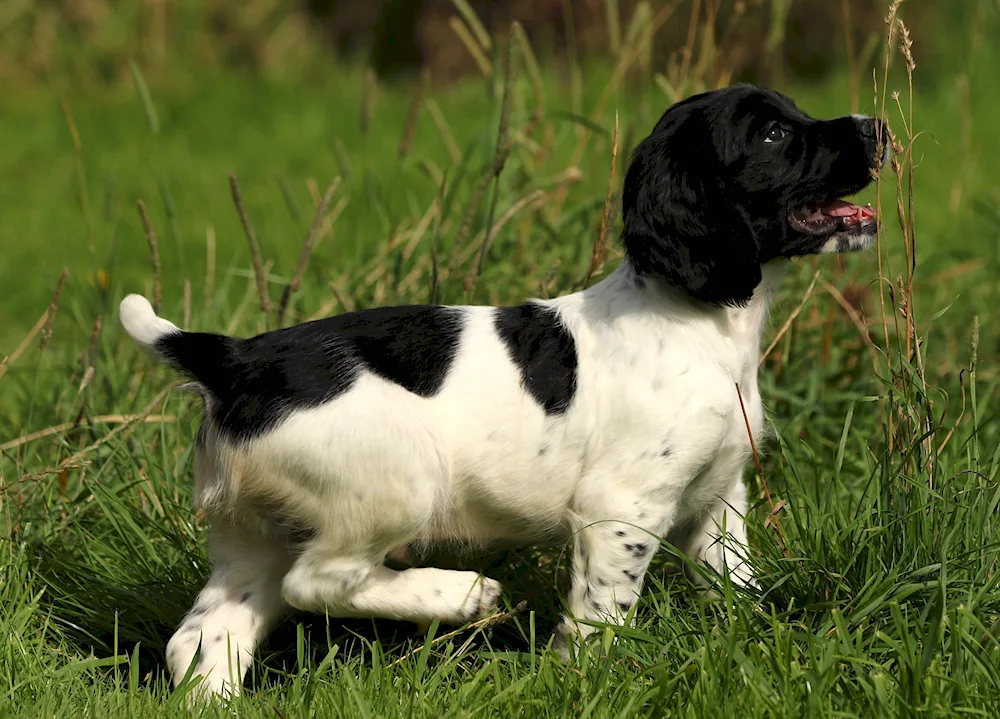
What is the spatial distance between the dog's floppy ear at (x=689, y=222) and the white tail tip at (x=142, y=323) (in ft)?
3.95

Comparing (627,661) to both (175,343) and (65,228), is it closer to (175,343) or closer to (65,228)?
(175,343)

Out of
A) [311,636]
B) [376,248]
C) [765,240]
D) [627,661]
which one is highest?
[765,240]

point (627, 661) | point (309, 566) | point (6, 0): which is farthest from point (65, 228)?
point (627, 661)

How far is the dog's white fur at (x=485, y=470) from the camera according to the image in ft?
10.5

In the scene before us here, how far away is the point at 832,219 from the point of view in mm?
3307

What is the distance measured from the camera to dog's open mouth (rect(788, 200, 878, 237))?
3.29 m

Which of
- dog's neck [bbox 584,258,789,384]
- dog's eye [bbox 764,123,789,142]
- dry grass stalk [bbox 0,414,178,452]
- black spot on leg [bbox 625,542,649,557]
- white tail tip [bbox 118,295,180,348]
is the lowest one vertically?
dry grass stalk [bbox 0,414,178,452]

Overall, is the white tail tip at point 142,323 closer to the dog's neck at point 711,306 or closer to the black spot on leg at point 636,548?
the dog's neck at point 711,306

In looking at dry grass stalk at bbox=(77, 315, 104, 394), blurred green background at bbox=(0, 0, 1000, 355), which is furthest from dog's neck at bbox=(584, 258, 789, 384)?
dry grass stalk at bbox=(77, 315, 104, 394)

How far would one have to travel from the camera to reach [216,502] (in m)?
3.33

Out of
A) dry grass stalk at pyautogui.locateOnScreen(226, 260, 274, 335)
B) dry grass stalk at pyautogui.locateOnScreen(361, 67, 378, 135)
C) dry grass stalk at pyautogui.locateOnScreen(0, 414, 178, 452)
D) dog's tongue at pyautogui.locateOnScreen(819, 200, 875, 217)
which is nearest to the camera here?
dog's tongue at pyautogui.locateOnScreen(819, 200, 875, 217)

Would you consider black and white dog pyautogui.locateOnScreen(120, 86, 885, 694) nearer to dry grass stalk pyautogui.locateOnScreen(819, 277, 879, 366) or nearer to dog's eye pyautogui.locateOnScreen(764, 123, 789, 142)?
dog's eye pyautogui.locateOnScreen(764, 123, 789, 142)

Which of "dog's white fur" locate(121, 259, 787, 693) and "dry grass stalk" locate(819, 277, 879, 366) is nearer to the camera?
"dog's white fur" locate(121, 259, 787, 693)

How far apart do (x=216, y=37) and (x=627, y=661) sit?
10.4 metres
